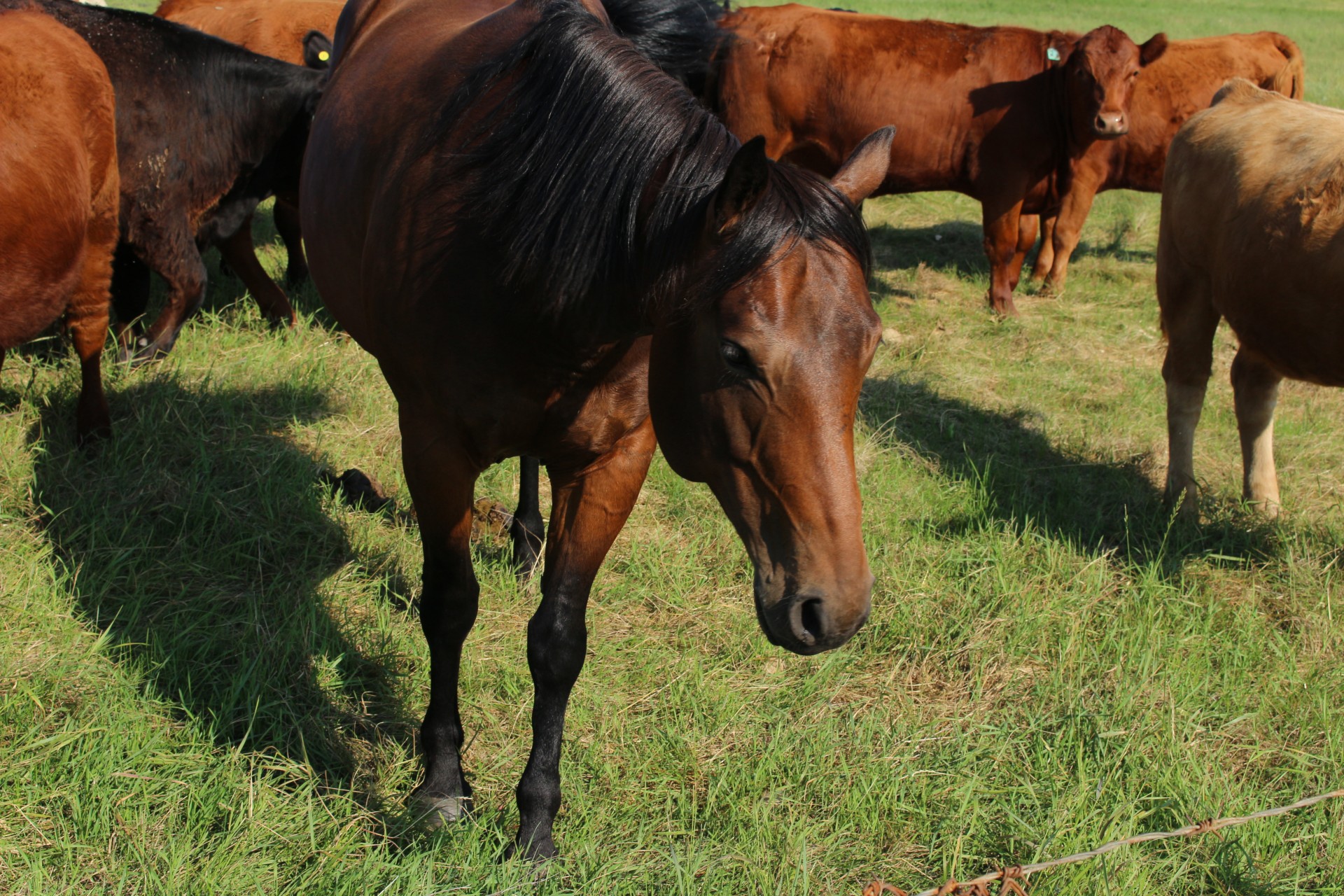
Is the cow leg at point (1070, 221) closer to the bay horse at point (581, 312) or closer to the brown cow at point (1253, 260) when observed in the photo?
the brown cow at point (1253, 260)

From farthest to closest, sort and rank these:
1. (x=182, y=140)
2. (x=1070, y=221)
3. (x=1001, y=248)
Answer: (x=1070, y=221) < (x=1001, y=248) < (x=182, y=140)

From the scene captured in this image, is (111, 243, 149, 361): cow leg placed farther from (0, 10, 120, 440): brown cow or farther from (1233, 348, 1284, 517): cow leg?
(1233, 348, 1284, 517): cow leg

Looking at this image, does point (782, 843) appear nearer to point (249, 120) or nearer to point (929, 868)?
point (929, 868)

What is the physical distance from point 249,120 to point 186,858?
438cm

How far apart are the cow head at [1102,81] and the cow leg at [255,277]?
5.86m

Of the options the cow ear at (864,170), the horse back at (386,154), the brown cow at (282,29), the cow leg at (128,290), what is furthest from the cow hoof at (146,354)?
the cow ear at (864,170)

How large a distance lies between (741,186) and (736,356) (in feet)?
0.94

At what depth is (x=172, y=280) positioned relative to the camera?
16.4 ft

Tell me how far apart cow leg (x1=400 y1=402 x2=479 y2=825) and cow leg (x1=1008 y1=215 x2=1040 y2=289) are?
19.8 feet

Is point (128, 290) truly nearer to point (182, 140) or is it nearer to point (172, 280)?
point (172, 280)

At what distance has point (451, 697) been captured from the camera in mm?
2633

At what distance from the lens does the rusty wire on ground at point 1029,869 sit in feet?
6.48

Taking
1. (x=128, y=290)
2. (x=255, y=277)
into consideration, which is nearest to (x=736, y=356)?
(x=128, y=290)

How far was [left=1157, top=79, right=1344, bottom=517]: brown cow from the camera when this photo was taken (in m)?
3.68
